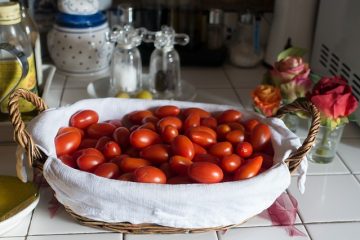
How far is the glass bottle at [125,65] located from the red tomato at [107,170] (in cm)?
39

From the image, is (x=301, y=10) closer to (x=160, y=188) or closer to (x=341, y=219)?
(x=341, y=219)

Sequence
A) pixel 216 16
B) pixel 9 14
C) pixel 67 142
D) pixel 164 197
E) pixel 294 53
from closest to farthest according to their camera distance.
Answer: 1. pixel 164 197
2. pixel 67 142
3. pixel 9 14
4. pixel 294 53
5. pixel 216 16

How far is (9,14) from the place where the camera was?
836 millimetres

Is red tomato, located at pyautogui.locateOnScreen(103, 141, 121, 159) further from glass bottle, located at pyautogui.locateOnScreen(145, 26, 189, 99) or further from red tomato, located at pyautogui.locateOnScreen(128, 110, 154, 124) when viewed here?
glass bottle, located at pyautogui.locateOnScreen(145, 26, 189, 99)

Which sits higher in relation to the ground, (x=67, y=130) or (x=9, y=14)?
(x=9, y=14)

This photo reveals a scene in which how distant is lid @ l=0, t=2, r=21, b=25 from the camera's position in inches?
32.7

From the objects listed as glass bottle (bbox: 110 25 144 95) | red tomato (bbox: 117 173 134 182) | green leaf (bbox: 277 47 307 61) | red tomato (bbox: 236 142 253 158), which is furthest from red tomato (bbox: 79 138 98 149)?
green leaf (bbox: 277 47 307 61)

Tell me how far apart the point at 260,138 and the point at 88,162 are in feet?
0.80

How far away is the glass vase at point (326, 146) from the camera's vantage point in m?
0.86

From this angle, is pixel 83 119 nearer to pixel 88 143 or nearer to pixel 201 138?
pixel 88 143

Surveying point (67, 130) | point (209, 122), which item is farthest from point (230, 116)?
point (67, 130)

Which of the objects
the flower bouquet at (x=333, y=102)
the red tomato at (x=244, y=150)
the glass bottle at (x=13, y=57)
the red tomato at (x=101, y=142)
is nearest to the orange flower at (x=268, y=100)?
the flower bouquet at (x=333, y=102)

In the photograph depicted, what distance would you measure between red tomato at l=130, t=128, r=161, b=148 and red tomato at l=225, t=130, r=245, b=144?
0.10 meters

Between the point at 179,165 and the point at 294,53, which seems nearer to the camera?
the point at 179,165
